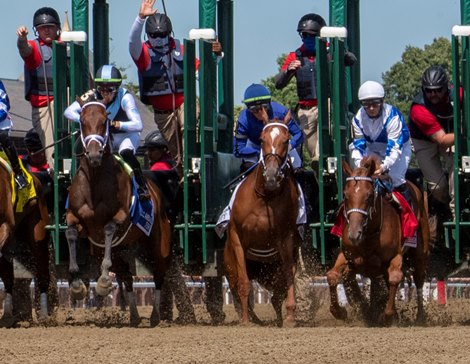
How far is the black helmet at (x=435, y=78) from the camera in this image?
50.8 feet

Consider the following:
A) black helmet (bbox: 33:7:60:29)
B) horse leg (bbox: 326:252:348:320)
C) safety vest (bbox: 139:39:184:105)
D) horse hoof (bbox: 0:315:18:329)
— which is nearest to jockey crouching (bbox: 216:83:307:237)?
horse leg (bbox: 326:252:348:320)

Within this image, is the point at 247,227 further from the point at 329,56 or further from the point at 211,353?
the point at 211,353

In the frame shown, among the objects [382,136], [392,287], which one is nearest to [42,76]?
[382,136]

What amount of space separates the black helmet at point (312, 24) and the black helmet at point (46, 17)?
2.79 meters

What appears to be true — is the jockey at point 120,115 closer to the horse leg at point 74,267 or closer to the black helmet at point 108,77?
the black helmet at point 108,77

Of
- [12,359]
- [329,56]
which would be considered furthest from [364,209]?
[12,359]

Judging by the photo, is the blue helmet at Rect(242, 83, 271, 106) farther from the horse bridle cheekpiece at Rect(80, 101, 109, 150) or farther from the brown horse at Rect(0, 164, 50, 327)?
the brown horse at Rect(0, 164, 50, 327)

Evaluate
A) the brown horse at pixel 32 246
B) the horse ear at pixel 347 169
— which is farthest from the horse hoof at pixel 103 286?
the horse ear at pixel 347 169

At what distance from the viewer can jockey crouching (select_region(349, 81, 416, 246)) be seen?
49.8 feet

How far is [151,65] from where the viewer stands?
1672 centimetres

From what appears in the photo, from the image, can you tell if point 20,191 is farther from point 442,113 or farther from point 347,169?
point 442,113

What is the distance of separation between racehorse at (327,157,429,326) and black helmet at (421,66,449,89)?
1.21m

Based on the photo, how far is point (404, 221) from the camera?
1516 cm

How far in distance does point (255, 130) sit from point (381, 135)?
1369mm
